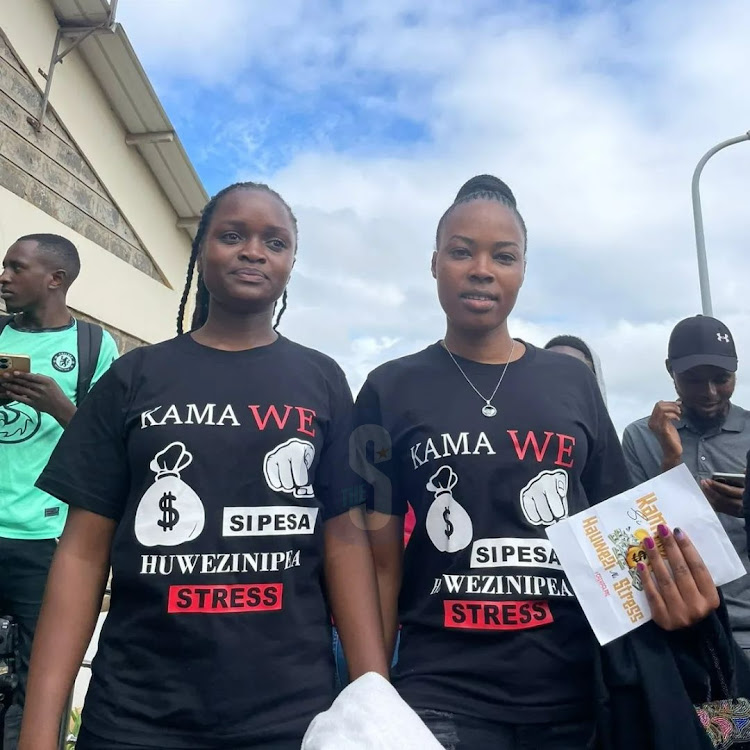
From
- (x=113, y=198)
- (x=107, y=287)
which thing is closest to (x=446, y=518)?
(x=107, y=287)

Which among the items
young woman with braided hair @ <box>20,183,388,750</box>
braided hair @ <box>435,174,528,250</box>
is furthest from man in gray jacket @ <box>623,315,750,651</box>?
young woman with braided hair @ <box>20,183,388,750</box>

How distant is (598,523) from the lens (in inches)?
60.0

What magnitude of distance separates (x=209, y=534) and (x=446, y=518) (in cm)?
51

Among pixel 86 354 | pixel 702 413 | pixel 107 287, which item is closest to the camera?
pixel 86 354

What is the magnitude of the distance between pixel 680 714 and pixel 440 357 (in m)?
0.93

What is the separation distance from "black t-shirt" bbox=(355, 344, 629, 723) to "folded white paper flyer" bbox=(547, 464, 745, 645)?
9cm

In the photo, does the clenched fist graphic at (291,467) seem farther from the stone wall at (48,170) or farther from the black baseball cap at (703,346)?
the stone wall at (48,170)

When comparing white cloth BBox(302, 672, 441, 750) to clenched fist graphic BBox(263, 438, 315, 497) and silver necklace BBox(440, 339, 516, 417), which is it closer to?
clenched fist graphic BBox(263, 438, 315, 497)

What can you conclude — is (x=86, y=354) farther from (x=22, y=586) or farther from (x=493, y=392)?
(x=493, y=392)

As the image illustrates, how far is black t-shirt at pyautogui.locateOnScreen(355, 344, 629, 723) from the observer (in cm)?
150

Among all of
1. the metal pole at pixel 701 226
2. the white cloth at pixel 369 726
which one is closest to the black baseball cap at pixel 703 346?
the white cloth at pixel 369 726

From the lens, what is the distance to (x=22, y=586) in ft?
8.50

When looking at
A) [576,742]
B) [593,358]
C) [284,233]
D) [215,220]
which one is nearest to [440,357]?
[284,233]

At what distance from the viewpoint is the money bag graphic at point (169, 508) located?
148 cm
